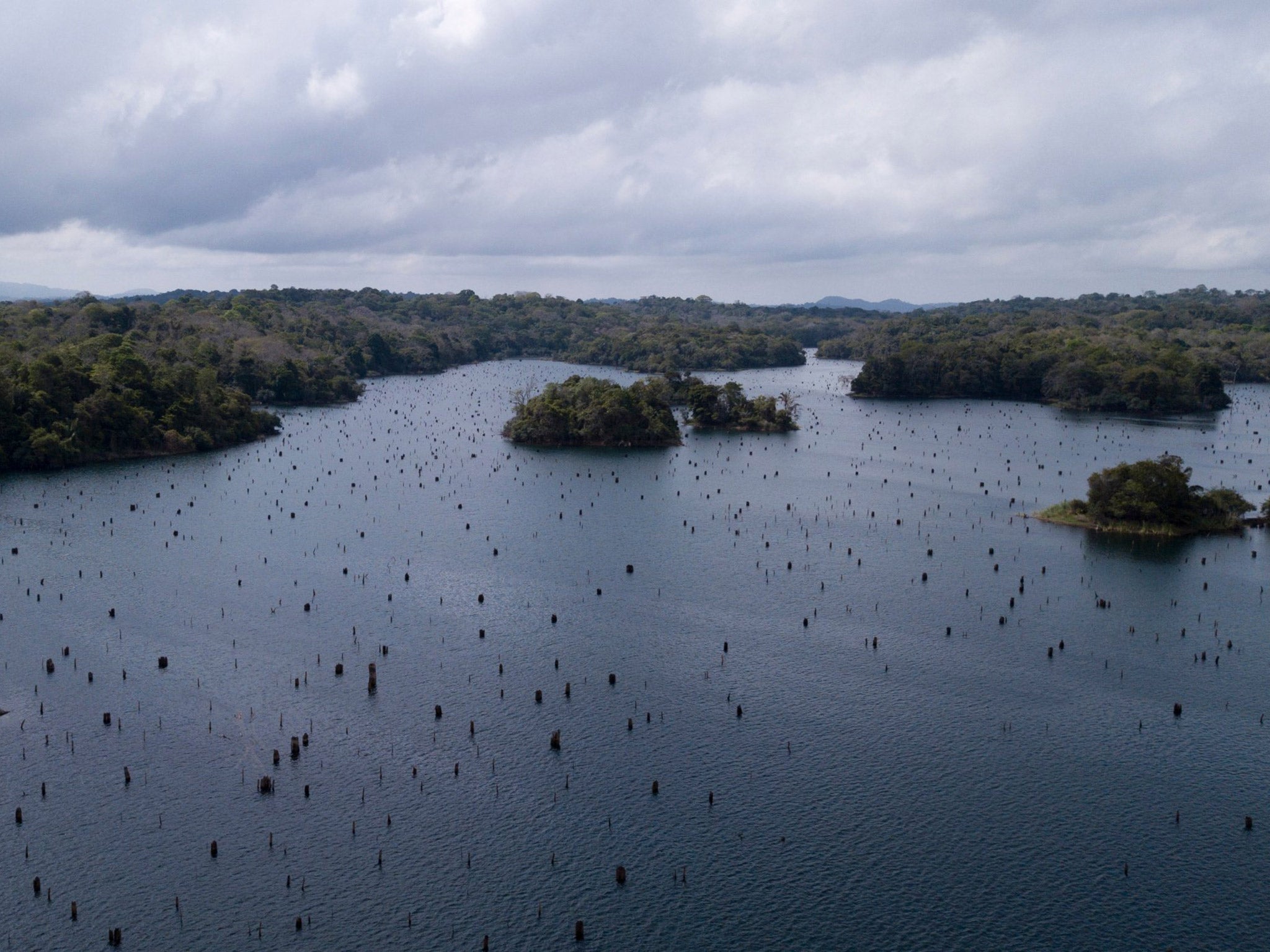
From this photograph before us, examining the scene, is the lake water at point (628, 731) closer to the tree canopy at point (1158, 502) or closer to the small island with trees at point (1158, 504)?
the small island with trees at point (1158, 504)

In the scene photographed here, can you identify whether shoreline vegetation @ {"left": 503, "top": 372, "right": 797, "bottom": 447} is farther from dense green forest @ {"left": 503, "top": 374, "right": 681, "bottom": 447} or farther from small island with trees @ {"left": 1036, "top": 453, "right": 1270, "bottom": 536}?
small island with trees @ {"left": 1036, "top": 453, "right": 1270, "bottom": 536}

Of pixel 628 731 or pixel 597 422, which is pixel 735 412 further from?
pixel 628 731

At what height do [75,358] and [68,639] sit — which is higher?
[75,358]

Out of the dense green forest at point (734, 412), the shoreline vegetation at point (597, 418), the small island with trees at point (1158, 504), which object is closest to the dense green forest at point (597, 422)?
the shoreline vegetation at point (597, 418)

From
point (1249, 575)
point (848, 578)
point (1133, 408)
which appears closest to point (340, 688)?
point (848, 578)

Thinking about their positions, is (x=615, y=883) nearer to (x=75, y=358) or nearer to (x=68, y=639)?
(x=68, y=639)

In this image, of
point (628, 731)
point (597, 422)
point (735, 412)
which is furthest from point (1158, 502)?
point (735, 412)
